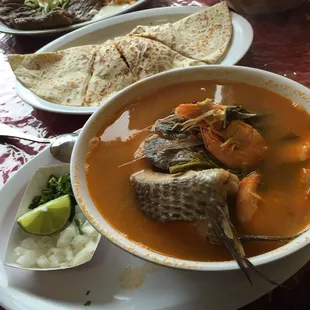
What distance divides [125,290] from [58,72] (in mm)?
1311

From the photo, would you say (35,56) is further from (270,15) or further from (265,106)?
(265,106)

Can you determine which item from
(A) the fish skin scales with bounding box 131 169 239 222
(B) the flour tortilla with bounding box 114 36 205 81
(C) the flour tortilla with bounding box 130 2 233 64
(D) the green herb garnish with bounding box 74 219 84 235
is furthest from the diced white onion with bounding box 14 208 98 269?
(C) the flour tortilla with bounding box 130 2 233 64

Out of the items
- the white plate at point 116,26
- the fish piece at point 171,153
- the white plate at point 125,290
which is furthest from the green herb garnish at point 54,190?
the white plate at point 116,26

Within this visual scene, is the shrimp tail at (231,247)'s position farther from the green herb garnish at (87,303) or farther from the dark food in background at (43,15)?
the dark food in background at (43,15)

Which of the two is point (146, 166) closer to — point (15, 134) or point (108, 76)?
point (15, 134)

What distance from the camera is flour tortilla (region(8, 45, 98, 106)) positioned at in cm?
192

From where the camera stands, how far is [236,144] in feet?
3.56

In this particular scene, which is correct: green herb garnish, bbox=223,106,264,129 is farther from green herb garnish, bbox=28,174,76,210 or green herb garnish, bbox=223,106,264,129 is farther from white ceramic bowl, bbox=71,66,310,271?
green herb garnish, bbox=28,174,76,210

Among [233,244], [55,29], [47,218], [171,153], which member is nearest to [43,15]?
[55,29]

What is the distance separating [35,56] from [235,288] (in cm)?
155

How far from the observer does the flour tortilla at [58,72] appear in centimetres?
192

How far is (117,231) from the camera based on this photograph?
102 centimetres

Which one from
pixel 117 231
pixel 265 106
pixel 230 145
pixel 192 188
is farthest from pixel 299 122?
pixel 117 231

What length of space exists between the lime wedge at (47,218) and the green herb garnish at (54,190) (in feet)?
0.17
